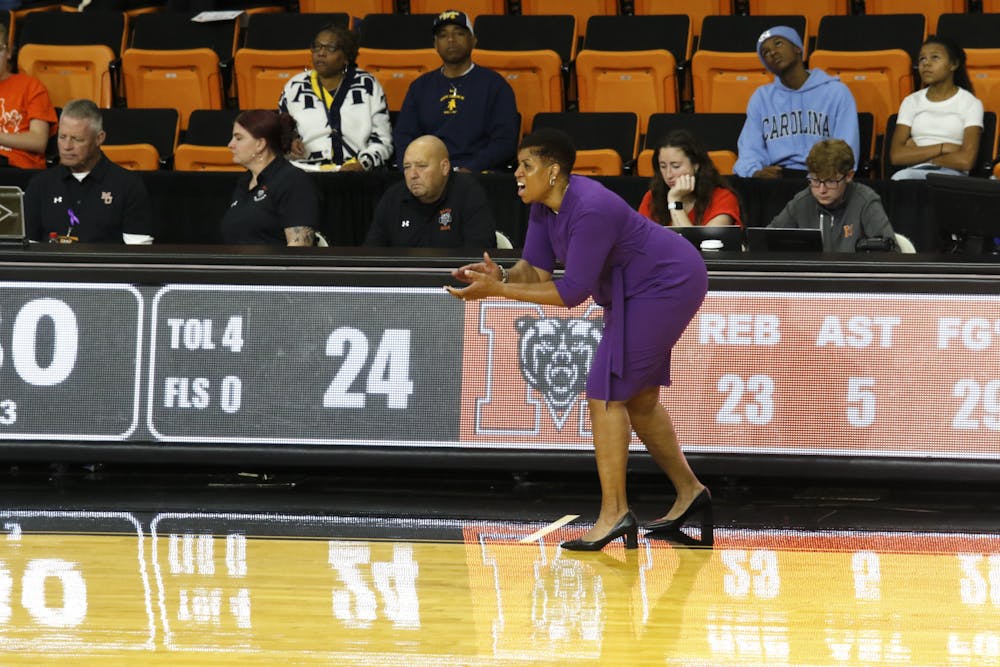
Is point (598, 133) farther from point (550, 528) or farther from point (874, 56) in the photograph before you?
point (550, 528)

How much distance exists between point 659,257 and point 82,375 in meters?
2.82

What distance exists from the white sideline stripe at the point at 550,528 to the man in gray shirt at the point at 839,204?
233 cm

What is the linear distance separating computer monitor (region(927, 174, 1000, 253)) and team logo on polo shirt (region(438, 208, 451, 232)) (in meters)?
2.43

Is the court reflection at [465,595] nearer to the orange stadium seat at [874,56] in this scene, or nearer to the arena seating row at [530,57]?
the arena seating row at [530,57]

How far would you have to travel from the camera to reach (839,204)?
801cm

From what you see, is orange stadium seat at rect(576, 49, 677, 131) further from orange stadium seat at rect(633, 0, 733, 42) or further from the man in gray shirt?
the man in gray shirt

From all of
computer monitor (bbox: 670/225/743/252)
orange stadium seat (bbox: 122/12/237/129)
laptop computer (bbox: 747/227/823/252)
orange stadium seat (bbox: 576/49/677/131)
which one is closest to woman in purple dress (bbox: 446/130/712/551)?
computer monitor (bbox: 670/225/743/252)

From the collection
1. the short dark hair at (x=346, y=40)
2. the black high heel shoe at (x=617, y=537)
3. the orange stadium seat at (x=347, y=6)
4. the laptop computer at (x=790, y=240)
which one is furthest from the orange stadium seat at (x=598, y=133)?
the black high heel shoe at (x=617, y=537)

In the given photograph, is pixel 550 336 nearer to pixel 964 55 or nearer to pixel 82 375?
pixel 82 375

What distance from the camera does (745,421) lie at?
6.81 meters

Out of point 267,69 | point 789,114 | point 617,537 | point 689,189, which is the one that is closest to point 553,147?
point 617,537

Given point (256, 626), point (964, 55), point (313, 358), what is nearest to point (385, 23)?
point (964, 55)

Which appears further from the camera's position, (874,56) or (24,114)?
(24,114)

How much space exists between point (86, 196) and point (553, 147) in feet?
12.2
